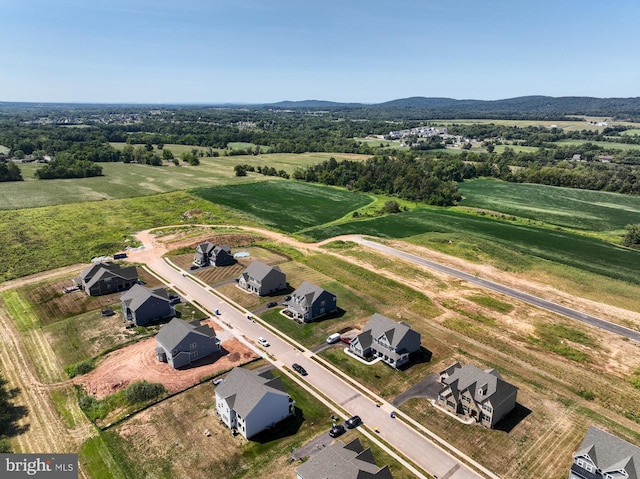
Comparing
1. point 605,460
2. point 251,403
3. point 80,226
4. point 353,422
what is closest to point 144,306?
point 251,403

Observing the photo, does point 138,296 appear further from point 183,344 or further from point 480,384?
point 480,384

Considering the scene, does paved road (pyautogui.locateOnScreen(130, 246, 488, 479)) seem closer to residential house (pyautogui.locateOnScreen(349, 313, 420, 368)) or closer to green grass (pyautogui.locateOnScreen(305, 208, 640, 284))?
residential house (pyautogui.locateOnScreen(349, 313, 420, 368))

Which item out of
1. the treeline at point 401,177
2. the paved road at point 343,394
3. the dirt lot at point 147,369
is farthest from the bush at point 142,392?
the treeline at point 401,177

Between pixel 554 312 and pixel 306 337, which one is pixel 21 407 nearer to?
pixel 306 337

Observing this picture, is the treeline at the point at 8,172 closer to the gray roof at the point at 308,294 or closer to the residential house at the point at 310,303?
the residential house at the point at 310,303

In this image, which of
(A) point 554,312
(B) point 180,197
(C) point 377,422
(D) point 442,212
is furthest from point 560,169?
(C) point 377,422

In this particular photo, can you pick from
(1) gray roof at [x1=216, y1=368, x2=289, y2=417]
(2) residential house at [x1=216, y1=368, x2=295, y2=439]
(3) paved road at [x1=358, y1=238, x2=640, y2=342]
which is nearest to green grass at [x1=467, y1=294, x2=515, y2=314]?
(3) paved road at [x1=358, y1=238, x2=640, y2=342]

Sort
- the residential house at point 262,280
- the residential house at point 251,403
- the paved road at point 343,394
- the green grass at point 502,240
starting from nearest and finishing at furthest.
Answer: the paved road at point 343,394
the residential house at point 251,403
the residential house at point 262,280
the green grass at point 502,240
